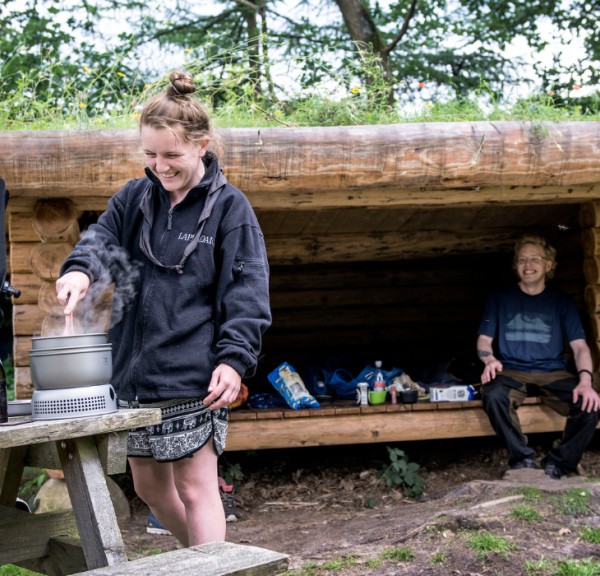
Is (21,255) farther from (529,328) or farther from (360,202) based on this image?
(529,328)

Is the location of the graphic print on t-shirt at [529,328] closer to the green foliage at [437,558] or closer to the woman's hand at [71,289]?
the green foliage at [437,558]

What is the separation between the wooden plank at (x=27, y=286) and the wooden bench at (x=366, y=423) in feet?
4.92

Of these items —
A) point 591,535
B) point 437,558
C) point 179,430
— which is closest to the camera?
point 179,430

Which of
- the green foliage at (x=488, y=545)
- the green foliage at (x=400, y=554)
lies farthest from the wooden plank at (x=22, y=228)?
the green foliage at (x=488, y=545)

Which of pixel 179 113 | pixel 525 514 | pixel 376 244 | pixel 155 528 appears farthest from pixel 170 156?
pixel 376 244

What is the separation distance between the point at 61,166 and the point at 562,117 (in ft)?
9.93

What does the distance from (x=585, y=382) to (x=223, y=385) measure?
3.19 meters

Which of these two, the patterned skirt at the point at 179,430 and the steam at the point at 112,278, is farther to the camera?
the steam at the point at 112,278

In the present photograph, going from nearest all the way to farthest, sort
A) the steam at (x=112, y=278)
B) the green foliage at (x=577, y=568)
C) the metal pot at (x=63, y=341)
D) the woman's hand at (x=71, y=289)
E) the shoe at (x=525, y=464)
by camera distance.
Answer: the metal pot at (x=63, y=341) → the woman's hand at (x=71, y=289) → the steam at (x=112, y=278) → the green foliage at (x=577, y=568) → the shoe at (x=525, y=464)

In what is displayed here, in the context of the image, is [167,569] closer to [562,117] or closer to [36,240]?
[36,240]

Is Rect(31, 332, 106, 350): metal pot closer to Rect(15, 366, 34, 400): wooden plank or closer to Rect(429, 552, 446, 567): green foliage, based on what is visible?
Rect(429, 552, 446, 567): green foliage

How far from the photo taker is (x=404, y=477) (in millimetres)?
4273

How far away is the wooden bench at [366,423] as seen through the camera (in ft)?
13.9

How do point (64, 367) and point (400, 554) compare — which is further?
point (400, 554)
